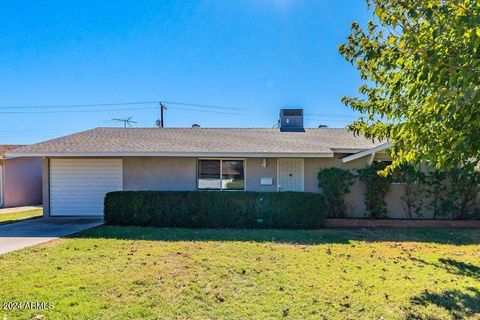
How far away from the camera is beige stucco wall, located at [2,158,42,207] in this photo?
17.6 metres

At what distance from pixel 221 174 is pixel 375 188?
5634mm

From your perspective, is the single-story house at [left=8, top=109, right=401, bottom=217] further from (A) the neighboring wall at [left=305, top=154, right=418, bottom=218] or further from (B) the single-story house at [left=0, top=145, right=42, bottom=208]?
(B) the single-story house at [left=0, top=145, right=42, bottom=208]

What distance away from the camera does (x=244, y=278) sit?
509 centimetres

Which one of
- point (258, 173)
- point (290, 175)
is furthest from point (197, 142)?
point (290, 175)

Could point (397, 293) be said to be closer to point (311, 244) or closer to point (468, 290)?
point (468, 290)

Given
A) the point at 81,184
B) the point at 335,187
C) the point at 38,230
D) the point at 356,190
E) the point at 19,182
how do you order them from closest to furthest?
the point at 38,230 < the point at 335,187 < the point at 356,190 < the point at 81,184 < the point at 19,182

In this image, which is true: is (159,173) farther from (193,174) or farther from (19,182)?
(19,182)

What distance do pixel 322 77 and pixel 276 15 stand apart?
6.10m

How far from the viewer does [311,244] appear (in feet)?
25.2

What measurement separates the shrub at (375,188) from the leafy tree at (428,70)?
6.18 meters

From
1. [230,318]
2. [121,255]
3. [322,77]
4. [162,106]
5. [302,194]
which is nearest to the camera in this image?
[230,318]

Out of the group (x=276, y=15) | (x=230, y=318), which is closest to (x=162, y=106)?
(x=276, y=15)

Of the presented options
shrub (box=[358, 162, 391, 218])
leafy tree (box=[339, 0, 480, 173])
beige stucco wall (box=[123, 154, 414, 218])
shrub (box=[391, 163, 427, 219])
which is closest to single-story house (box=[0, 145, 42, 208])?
beige stucco wall (box=[123, 154, 414, 218])

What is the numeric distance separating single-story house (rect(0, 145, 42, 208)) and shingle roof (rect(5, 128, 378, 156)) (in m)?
6.98
